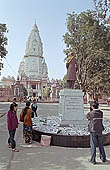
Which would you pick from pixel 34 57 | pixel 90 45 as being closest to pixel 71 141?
pixel 90 45

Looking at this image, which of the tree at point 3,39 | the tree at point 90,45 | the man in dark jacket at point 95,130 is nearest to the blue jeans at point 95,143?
the man in dark jacket at point 95,130

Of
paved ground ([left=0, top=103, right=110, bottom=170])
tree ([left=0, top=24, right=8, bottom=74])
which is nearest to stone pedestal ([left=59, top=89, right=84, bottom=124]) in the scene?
paved ground ([left=0, top=103, right=110, bottom=170])

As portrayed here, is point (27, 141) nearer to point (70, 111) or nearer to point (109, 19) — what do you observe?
point (70, 111)

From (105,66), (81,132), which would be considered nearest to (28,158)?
(81,132)

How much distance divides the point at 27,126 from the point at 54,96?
48100mm

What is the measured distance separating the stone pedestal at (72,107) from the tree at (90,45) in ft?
49.5

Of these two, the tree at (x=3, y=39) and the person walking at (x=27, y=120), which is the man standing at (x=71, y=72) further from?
the tree at (x=3, y=39)

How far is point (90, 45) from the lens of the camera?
24844mm

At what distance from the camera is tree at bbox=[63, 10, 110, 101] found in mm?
24250

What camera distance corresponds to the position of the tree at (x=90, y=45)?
79.6 ft

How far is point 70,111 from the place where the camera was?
9.35 metres

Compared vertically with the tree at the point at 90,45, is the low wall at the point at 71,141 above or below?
below

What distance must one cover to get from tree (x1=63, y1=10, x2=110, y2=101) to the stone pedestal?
49.5ft

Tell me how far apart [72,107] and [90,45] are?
55.1 ft
